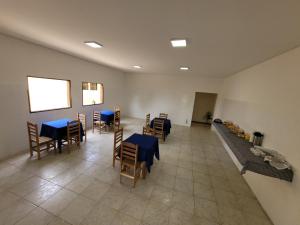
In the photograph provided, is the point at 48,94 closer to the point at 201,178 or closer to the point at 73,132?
the point at 73,132

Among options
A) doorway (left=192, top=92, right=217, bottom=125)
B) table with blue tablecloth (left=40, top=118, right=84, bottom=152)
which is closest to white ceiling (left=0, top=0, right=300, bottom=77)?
table with blue tablecloth (left=40, top=118, right=84, bottom=152)

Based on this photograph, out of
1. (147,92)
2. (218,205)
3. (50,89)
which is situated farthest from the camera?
(147,92)

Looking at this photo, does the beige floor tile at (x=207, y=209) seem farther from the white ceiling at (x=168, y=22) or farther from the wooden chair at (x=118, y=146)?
the white ceiling at (x=168, y=22)

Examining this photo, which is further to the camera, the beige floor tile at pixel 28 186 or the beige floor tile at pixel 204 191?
the beige floor tile at pixel 204 191

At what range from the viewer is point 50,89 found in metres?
4.13

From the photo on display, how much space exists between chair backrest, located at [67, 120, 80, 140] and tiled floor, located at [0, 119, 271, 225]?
0.53m

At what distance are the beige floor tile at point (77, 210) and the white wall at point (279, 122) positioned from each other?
2867 millimetres

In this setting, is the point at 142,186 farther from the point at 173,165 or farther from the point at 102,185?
the point at 173,165

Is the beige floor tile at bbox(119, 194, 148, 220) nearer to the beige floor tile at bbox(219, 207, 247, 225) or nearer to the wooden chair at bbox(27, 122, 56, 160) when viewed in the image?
the beige floor tile at bbox(219, 207, 247, 225)

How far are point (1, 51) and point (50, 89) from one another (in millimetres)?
1411

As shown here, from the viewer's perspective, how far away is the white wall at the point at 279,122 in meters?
1.87

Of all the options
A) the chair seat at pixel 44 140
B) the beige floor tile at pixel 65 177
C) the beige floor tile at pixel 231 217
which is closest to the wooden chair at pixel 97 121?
the chair seat at pixel 44 140

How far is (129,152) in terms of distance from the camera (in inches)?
103

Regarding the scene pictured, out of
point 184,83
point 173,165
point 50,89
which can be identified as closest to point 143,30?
point 173,165
